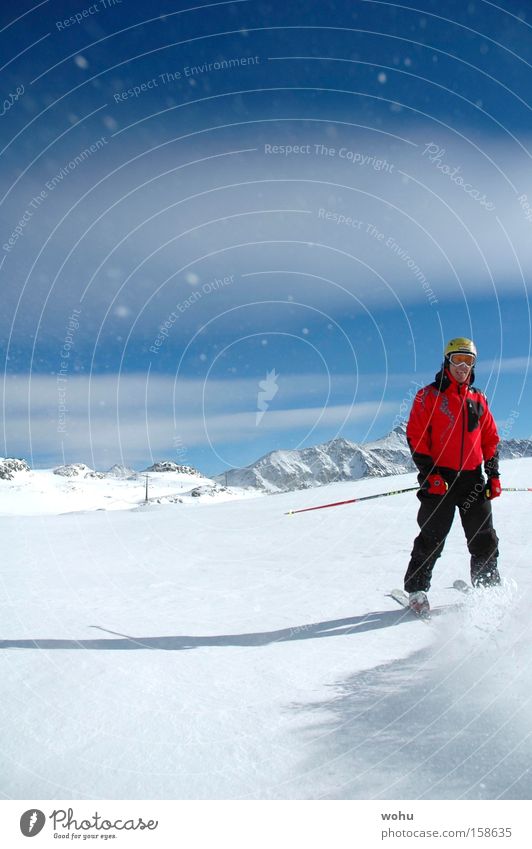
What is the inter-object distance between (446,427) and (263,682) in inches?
124

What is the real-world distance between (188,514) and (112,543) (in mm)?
3762

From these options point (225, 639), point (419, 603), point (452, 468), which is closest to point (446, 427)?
point (452, 468)

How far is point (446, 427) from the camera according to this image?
5355 mm

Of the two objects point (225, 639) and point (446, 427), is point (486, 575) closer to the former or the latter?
point (446, 427)

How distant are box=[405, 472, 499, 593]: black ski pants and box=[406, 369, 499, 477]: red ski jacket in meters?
0.21

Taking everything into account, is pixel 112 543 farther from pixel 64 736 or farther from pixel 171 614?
pixel 64 736

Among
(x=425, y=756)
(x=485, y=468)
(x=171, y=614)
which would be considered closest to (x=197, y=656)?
(x=171, y=614)

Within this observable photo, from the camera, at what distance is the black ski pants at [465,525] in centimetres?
515

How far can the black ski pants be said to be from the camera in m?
5.15
